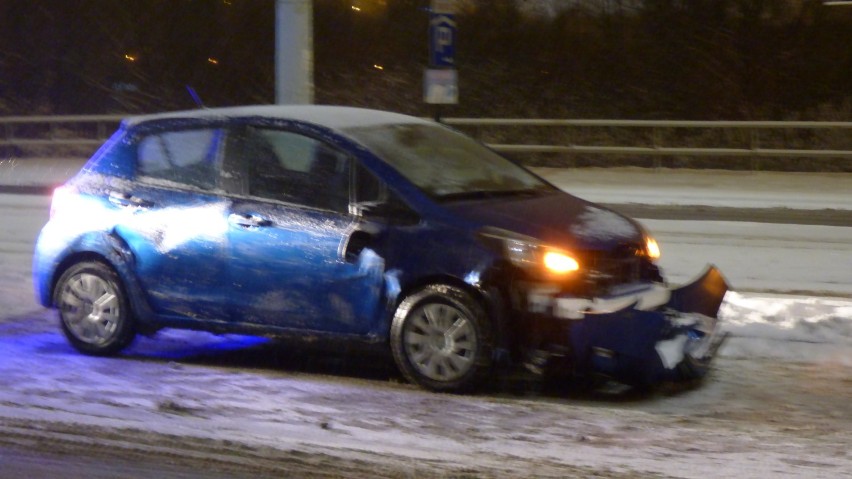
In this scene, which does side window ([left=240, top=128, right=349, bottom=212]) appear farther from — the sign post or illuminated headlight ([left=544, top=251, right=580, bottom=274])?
the sign post

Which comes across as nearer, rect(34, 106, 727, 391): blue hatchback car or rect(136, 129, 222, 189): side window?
rect(34, 106, 727, 391): blue hatchback car

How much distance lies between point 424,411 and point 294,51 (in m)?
7.82

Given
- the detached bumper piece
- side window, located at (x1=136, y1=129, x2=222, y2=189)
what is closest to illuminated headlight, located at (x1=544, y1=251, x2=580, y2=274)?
the detached bumper piece

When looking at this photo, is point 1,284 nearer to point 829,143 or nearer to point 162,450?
point 162,450

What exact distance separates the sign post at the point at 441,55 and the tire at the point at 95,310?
742cm

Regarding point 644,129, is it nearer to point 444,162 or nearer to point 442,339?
point 444,162

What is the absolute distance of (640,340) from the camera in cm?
661

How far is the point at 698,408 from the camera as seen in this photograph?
6.67 m

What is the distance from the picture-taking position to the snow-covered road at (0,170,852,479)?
18.5 ft

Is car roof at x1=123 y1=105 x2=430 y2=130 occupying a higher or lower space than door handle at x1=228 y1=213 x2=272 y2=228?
higher

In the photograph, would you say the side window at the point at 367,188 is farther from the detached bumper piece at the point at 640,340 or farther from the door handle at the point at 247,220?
the detached bumper piece at the point at 640,340

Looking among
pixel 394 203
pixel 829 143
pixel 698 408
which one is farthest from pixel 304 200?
pixel 829 143

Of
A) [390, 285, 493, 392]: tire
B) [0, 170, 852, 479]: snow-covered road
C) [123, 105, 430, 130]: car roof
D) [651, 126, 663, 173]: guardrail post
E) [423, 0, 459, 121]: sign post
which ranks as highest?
[423, 0, 459, 121]: sign post

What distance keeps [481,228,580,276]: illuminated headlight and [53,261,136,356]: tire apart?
257 cm
